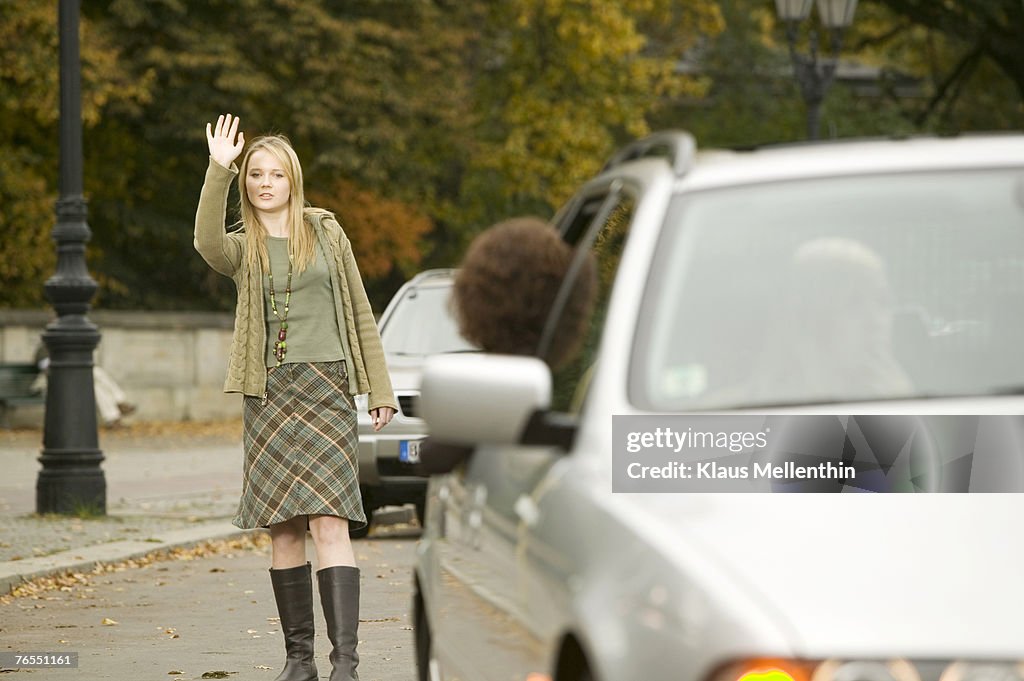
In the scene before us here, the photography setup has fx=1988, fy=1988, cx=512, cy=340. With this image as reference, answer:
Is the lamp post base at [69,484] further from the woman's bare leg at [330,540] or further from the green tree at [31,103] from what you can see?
the green tree at [31,103]

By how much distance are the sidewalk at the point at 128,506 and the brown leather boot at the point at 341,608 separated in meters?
4.19

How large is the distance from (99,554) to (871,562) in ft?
31.2

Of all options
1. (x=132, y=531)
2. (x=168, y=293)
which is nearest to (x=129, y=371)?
(x=168, y=293)

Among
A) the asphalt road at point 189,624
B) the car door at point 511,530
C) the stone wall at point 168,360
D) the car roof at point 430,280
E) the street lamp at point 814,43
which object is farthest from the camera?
the stone wall at point 168,360

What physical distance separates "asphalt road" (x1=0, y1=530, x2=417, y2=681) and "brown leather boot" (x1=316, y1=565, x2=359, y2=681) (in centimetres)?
63

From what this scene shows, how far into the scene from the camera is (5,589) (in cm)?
1060

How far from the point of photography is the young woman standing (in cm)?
689

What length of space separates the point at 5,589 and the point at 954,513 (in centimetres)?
823

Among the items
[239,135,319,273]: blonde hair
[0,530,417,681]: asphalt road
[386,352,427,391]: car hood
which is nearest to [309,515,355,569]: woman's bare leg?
[0,530,417,681]: asphalt road

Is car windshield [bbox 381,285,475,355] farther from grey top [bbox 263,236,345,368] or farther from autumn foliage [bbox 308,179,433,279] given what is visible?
autumn foliage [bbox 308,179,433,279]

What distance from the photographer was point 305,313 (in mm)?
6984

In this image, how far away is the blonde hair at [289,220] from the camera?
23.0 ft

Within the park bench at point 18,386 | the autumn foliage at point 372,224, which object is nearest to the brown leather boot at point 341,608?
the park bench at point 18,386

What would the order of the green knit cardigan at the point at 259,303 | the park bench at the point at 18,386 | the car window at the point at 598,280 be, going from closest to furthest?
1. the car window at the point at 598,280
2. the green knit cardigan at the point at 259,303
3. the park bench at the point at 18,386
